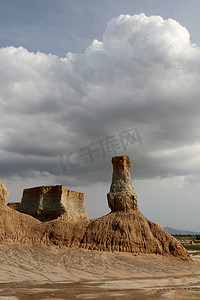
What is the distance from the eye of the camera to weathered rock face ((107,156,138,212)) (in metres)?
25.6

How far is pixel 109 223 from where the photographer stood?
2378cm

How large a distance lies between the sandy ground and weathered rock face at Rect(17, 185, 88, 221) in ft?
52.7

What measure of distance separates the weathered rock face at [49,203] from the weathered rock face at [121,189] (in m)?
11.6

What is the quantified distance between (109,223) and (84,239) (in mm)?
2611

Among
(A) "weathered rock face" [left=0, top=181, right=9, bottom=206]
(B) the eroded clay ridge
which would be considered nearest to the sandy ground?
(B) the eroded clay ridge

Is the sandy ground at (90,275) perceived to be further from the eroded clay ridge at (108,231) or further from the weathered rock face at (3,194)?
the weathered rock face at (3,194)

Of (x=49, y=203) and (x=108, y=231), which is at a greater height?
(x=49, y=203)

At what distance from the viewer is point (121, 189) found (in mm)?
26469

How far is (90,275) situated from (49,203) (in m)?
22.1

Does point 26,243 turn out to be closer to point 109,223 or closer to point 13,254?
point 13,254

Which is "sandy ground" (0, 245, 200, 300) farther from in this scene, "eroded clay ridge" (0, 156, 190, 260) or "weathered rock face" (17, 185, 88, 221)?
"weathered rock face" (17, 185, 88, 221)

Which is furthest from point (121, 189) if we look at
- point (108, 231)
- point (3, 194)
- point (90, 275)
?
point (3, 194)

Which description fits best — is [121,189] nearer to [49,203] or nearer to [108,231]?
[108,231]

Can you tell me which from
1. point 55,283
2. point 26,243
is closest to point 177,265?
point 55,283
